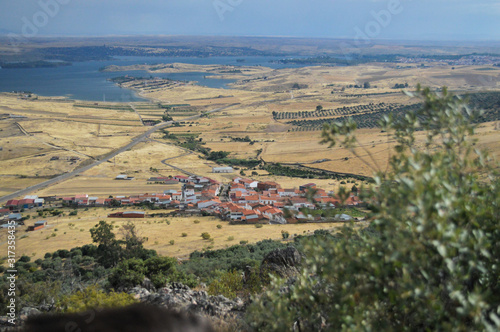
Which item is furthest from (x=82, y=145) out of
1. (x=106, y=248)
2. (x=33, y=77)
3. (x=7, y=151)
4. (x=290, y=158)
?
(x=33, y=77)

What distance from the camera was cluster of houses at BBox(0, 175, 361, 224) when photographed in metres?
29.7

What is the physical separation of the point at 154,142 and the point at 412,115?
2100 inches

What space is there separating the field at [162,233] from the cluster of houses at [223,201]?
1.66 meters

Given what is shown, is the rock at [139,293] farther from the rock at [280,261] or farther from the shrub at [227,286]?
the rock at [280,261]

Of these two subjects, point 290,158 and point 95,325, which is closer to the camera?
point 95,325

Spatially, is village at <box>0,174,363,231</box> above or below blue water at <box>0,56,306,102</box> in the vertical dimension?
below

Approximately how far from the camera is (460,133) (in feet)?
15.4

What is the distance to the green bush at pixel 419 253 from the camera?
151 inches

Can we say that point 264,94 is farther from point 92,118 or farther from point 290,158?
point 290,158

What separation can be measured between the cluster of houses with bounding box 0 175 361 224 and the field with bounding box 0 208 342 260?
166 cm

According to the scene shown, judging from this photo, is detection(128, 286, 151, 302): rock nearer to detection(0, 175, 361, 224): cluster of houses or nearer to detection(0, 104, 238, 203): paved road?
detection(0, 175, 361, 224): cluster of houses

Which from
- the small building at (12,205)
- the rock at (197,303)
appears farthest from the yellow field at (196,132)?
the rock at (197,303)

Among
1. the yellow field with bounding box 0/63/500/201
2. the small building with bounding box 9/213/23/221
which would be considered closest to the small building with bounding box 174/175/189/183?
the yellow field with bounding box 0/63/500/201

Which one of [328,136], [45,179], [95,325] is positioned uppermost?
[328,136]
